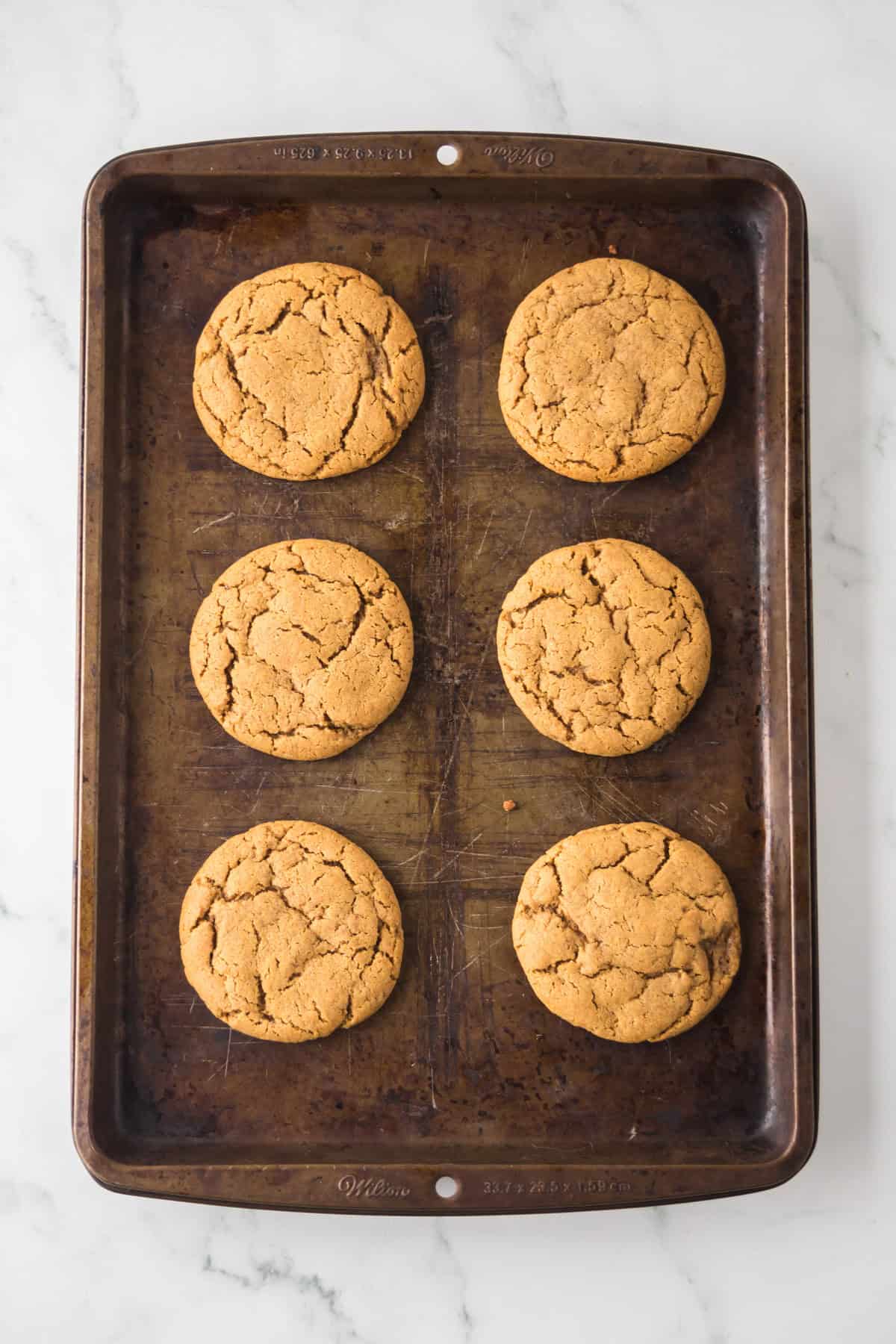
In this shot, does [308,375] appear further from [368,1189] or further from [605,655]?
[368,1189]

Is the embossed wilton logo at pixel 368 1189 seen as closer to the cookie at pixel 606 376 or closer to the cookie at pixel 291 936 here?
the cookie at pixel 291 936

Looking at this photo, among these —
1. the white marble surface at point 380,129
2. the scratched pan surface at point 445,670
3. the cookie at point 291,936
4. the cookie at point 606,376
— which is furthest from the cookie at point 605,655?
the cookie at point 291,936

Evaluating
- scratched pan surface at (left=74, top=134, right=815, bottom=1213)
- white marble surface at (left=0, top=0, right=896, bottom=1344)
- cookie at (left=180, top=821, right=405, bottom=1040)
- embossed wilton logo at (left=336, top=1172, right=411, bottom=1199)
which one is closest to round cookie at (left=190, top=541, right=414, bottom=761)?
scratched pan surface at (left=74, top=134, right=815, bottom=1213)

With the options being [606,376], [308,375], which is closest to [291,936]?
[308,375]

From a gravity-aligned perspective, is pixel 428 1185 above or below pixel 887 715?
below

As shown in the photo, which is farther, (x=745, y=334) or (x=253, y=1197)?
(x=745, y=334)

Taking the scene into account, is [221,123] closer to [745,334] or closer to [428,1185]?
[745,334]

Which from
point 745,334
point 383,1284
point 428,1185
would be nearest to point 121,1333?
point 383,1284
